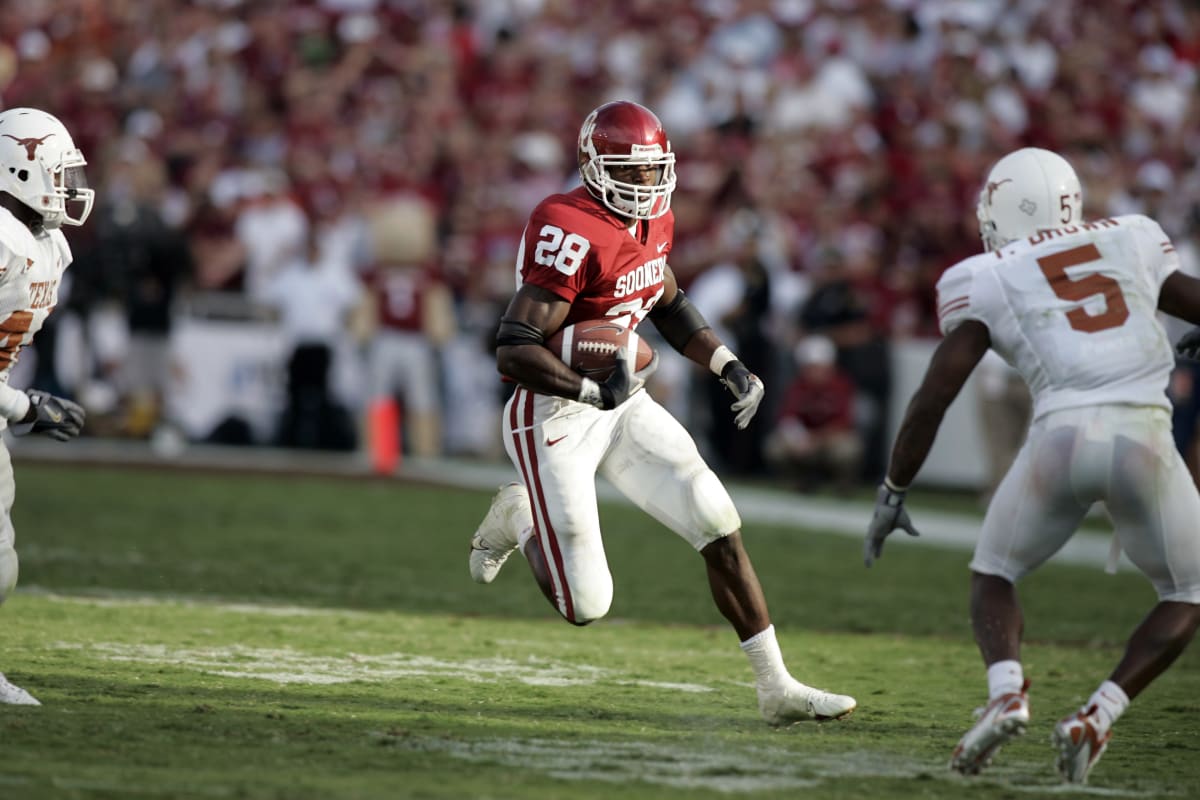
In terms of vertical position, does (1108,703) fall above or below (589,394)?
below

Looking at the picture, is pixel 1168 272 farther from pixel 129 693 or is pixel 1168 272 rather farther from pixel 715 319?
pixel 715 319

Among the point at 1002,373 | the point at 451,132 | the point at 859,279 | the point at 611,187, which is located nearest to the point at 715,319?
the point at 859,279

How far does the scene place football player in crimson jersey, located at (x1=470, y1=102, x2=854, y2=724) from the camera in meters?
5.47

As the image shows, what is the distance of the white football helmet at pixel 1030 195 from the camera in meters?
4.99

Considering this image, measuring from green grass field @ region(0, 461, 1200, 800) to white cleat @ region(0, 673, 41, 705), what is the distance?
0.29ft

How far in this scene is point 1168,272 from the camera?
4.92 meters

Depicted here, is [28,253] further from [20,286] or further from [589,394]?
[589,394]

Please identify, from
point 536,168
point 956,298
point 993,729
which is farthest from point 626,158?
point 536,168

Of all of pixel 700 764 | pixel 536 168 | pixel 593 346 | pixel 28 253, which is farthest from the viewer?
pixel 536 168

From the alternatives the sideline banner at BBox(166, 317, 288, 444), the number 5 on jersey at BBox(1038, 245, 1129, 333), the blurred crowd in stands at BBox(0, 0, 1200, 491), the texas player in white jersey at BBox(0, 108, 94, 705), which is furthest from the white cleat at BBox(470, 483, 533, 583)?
the sideline banner at BBox(166, 317, 288, 444)

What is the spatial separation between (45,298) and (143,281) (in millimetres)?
9111

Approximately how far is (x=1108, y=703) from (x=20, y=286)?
338 centimetres

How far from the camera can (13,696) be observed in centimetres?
516

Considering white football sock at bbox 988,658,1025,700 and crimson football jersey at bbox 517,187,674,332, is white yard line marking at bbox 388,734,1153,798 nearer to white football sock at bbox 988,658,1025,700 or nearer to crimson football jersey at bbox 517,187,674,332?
white football sock at bbox 988,658,1025,700
